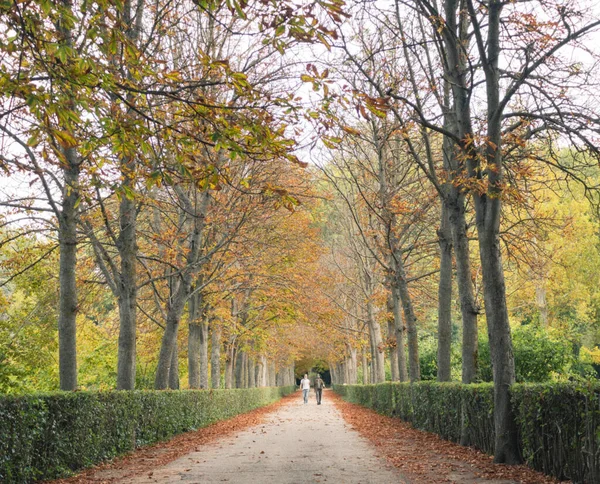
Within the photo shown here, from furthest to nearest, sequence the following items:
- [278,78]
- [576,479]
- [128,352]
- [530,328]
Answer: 1. [530,328]
2. [278,78]
3. [128,352]
4. [576,479]

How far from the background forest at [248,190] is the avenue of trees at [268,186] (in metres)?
0.07

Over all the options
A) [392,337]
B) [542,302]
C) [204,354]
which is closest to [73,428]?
[204,354]

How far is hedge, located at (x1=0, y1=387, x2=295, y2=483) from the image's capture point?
6.49 meters

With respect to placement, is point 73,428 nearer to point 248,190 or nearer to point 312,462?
point 312,462

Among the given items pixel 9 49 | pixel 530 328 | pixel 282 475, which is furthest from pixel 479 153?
pixel 530 328

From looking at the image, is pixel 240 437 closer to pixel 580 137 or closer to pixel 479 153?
pixel 479 153

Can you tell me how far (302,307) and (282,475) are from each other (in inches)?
735

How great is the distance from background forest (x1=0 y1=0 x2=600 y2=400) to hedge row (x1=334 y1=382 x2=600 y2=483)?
0.83m

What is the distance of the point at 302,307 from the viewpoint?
2630 centimetres

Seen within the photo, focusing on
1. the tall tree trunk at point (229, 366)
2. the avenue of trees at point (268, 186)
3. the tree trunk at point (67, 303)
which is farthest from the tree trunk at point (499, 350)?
the tall tree trunk at point (229, 366)

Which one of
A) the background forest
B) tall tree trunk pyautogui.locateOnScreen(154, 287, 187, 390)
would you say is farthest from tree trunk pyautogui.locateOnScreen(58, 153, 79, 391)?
tall tree trunk pyautogui.locateOnScreen(154, 287, 187, 390)

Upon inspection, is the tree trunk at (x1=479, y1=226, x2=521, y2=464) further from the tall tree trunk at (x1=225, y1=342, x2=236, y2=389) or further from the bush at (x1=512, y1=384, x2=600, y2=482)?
the tall tree trunk at (x1=225, y1=342, x2=236, y2=389)

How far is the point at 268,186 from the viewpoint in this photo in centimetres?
604

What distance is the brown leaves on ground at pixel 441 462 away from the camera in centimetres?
700
